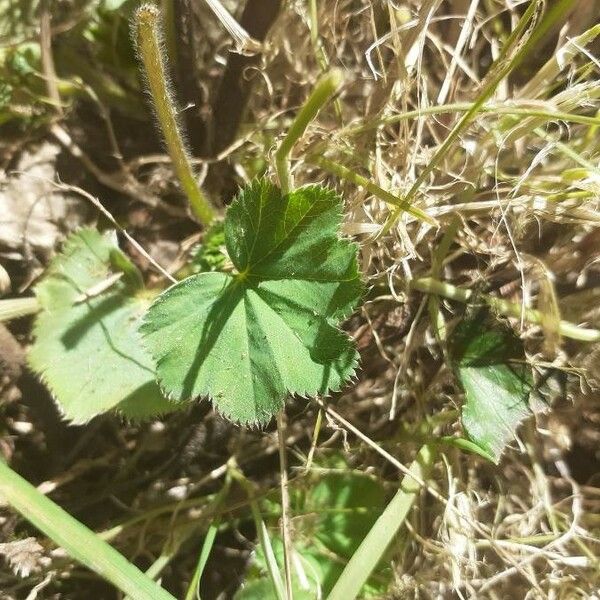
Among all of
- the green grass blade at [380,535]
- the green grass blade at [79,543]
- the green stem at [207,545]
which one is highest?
the green grass blade at [79,543]

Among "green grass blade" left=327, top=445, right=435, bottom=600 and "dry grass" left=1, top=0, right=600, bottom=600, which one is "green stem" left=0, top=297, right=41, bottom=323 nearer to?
"dry grass" left=1, top=0, right=600, bottom=600

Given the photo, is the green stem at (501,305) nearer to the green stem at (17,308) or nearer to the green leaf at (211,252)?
the green leaf at (211,252)

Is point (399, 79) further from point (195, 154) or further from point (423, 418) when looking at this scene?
point (423, 418)

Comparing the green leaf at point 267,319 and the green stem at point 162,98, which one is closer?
the green stem at point 162,98

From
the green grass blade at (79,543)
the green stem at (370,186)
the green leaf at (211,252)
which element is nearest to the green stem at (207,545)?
the green grass blade at (79,543)

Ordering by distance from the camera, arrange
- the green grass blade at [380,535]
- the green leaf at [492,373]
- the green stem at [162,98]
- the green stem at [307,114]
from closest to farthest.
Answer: the green stem at [307,114]
the green stem at [162,98]
the green grass blade at [380,535]
the green leaf at [492,373]

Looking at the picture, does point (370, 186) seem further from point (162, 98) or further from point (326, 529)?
point (326, 529)

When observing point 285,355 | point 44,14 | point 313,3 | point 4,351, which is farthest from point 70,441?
point 313,3
